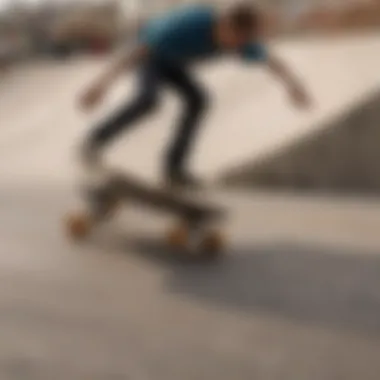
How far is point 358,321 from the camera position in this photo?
4.47ft

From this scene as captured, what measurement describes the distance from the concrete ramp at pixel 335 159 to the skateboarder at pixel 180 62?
25.0 inches

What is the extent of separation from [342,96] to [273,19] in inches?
45.8

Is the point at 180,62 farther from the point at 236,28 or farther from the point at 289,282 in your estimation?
the point at 289,282

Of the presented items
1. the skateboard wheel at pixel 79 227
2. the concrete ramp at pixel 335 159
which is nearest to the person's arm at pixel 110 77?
the skateboard wheel at pixel 79 227

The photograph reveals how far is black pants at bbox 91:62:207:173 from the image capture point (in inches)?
77.4

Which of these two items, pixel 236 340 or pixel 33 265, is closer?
pixel 236 340

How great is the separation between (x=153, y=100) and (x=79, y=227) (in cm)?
42

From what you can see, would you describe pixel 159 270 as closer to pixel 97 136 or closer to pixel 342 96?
pixel 97 136

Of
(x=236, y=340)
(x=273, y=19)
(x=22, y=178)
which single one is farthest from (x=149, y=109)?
(x=273, y=19)

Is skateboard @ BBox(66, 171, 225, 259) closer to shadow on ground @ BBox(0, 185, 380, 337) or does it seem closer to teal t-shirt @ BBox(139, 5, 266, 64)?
shadow on ground @ BBox(0, 185, 380, 337)

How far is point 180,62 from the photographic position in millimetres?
1949

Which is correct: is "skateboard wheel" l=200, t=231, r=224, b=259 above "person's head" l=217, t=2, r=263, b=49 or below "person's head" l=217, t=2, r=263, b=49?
below

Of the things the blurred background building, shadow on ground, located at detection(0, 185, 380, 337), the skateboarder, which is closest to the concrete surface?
shadow on ground, located at detection(0, 185, 380, 337)

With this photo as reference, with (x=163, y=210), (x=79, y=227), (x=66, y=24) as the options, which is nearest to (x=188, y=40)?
(x=163, y=210)
